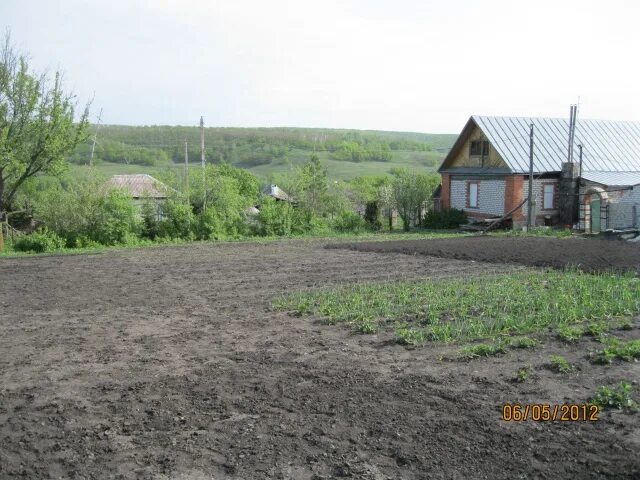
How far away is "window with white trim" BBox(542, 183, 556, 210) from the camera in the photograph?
102ft

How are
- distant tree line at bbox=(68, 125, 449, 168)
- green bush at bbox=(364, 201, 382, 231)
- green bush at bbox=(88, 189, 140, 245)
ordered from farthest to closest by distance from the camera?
distant tree line at bbox=(68, 125, 449, 168)
green bush at bbox=(364, 201, 382, 231)
green bush at bbox=(88, 189, 140, 245)

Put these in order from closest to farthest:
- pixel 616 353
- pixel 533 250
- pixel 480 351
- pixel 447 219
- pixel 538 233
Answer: pixel 616 353 < pixel 480 351 < pixel 533 250 < pixel 538 233 < pixel 447 219

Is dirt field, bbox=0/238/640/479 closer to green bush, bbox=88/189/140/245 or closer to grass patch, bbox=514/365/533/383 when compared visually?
grass patch, bbox=514/365/533/383

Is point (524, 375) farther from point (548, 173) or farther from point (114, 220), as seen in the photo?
point (548, 173)

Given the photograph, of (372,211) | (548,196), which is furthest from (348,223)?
(548,196)

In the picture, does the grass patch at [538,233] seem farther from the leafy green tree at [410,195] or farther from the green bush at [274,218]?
the green bush at [274,218]

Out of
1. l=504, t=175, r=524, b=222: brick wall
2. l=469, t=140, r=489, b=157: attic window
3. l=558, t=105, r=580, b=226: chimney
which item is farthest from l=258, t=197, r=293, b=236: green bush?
l=558, t=105, r=580, b=226: chimney

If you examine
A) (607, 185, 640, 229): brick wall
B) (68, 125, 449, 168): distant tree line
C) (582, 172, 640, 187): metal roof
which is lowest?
(607, 185, 640, 229): brick wall

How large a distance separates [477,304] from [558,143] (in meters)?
25.0

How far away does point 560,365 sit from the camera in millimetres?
7074

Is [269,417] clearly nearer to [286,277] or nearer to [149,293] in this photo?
[149,293]

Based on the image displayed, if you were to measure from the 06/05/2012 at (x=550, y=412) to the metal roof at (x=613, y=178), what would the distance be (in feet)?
85.8

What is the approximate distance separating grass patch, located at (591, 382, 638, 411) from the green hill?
167ft

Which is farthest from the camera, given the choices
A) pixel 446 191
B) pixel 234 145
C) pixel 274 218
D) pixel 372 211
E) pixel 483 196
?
pixel 234 145
